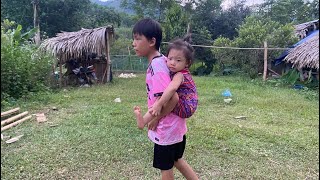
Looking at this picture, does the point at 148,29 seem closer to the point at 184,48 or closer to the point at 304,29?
the point at 184,48

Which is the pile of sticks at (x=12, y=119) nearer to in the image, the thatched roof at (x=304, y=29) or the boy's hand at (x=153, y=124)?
the boy's hand at (x=153, y=124)

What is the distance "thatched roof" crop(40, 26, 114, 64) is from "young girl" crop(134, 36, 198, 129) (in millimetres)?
8385

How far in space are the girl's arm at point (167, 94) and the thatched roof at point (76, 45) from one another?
848 centimetres

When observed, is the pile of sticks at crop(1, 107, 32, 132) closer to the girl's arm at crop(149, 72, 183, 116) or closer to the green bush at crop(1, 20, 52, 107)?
the green bush at crop(1, 20, 52, 107)

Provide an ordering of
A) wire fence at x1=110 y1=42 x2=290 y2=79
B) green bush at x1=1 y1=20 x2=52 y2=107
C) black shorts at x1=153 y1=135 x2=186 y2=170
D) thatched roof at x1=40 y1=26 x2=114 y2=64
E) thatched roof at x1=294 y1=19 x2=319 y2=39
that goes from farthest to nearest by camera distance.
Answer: thatched roof at x1=294 y1=19 x2=319 y2=39
wire fence at x1=110 y1=42 x2=290 y2=79
thatched roof at x1=40 y1=26 x2=114 y2=64
green bush at x1=1 y1=20 x2=52 y2=107
black shorts at x1=153 y1=135 x2=186 y2=170

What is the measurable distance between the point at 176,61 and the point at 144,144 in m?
2.07

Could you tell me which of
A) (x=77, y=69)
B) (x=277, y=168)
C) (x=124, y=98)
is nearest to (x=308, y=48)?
Answer: (x=124, y=98)

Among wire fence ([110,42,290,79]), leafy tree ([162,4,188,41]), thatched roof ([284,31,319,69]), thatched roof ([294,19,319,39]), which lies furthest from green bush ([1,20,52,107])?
thatched roof ([294,19,319,39])

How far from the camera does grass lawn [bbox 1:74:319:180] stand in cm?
300

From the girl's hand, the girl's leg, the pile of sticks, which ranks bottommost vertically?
the pile of sticks

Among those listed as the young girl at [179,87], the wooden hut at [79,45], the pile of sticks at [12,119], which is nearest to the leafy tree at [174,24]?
the wooden hut at [79,45]

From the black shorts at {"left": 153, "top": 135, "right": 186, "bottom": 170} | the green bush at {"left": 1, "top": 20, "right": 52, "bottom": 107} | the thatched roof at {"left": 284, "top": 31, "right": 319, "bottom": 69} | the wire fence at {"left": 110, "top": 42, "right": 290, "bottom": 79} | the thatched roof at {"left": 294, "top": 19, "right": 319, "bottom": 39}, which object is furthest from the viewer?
the thatched roof at {"left": 294, "top": 19, "right": 319, "bottom": 39}

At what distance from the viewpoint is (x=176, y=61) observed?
191 cm

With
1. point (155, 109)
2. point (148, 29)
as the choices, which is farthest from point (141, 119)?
point (148, 29)
